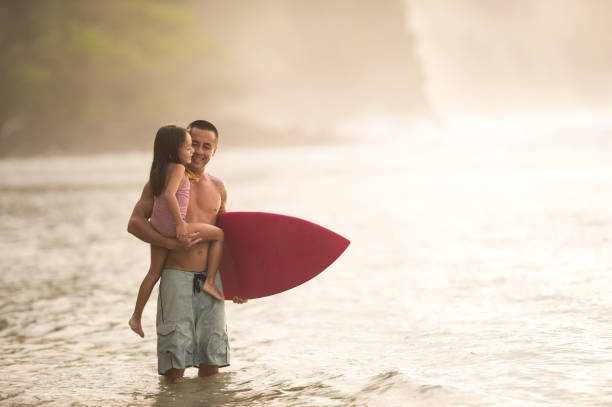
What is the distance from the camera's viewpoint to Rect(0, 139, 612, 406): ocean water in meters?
4.19

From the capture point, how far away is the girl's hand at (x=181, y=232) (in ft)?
13.4

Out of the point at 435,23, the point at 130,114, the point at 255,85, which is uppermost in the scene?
Result: the point at 435,23

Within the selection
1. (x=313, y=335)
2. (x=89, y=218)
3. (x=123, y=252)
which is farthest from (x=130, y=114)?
(x=313, y=335)

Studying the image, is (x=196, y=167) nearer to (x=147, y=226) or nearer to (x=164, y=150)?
(x=164, y=150)

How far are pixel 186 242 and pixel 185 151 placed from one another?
46cm

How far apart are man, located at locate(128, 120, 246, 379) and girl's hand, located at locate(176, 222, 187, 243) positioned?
51 millimetres

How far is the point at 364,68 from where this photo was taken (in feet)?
352

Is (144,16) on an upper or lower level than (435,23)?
lower

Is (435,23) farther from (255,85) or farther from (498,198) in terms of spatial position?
(498,198)

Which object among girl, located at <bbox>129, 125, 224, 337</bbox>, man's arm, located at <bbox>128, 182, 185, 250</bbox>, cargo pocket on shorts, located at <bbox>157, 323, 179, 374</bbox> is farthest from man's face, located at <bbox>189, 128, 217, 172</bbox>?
cargo pocket on shorts, located at <bbox>157, 323, 179, 374</bbox>

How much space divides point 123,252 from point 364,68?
99.2 metres

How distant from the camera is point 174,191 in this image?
4.03 metres

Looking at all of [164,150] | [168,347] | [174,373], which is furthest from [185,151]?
[174,373]

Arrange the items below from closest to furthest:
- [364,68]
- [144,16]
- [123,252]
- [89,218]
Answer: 1. [123,252]
2. [89,218]
3. [144,16]
4. [364,68]
